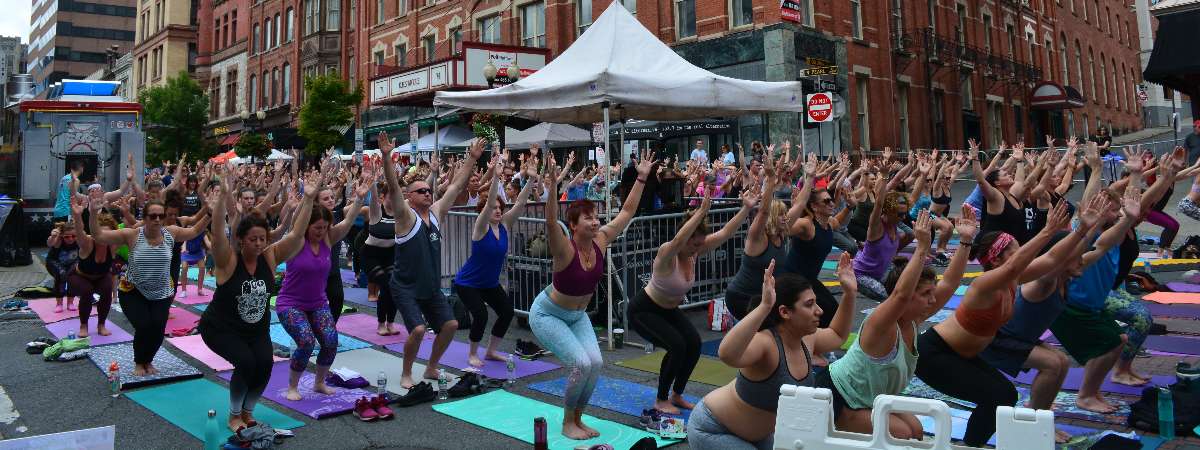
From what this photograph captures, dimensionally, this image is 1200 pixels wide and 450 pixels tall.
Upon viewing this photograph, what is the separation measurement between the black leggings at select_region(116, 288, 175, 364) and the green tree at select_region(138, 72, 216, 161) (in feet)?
142

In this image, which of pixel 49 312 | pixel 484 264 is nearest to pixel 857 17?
pixel 484 264

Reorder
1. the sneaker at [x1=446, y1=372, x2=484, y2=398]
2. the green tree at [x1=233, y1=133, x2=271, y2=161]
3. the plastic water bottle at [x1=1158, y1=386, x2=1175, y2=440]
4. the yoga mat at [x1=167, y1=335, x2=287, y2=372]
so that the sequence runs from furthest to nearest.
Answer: the green tree at [x1=233, y1=133, x2=271, y2=161] → the yoga mat at [x1=167, y1=335, x2=287, y2=372] → the sneaker at [x1=446, y1=372, x2=484, y2=398] → the plastic water bottle at [x1=1158, y1=386, x2=1175, y2=440]

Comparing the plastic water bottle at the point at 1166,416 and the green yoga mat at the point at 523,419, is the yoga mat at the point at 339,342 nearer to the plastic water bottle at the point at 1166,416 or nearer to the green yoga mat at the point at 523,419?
the green yoga mat at the point at 523,419

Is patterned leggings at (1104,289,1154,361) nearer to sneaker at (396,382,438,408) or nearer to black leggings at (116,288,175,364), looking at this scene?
sneaker at (396,382,438,408)

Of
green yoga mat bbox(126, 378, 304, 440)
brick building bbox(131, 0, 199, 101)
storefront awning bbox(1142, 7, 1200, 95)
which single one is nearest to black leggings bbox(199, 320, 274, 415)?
green yoga mat bbox(126, 378, 304, 440)

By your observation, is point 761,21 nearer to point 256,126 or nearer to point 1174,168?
point 1174,168

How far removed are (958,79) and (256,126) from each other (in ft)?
128

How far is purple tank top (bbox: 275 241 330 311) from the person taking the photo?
20.7 feet

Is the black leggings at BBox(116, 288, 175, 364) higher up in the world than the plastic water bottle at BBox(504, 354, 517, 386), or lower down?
higher up

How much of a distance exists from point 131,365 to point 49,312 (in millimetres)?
4496

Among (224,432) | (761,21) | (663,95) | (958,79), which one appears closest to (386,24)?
(761,21)

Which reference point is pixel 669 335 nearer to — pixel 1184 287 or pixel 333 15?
pixel 1184 287

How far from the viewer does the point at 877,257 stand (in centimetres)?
812

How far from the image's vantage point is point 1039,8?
38.0 metres
